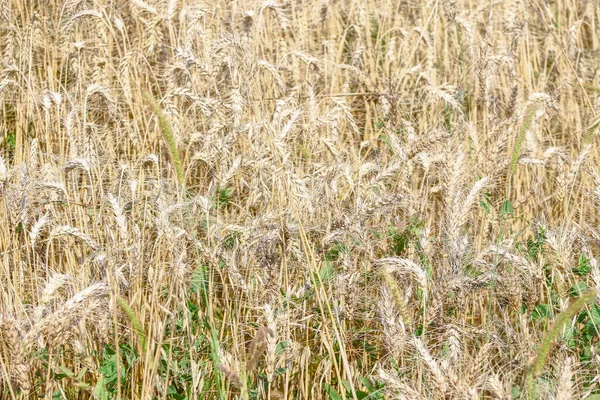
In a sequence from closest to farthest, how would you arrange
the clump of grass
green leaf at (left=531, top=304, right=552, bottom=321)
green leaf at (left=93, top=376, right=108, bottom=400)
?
1. green leaf at (left=93, top=376, right=108, bottom=400)
2. the clump of grass
3. green leaf at (left=531, top=304, right=552, bottom=321)

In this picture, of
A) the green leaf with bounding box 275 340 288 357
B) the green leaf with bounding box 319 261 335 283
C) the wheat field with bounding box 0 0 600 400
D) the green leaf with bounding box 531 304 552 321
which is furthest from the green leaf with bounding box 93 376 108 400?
the green leaf with bounding box 531 304 552 321

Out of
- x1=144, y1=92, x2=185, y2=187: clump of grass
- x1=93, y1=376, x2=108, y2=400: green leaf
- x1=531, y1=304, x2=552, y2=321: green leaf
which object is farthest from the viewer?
Result: x1=531, y1=304, x2=552, y2=321: green leaf

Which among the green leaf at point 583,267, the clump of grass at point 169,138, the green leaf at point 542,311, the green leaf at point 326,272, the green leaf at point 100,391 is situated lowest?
the green leaf at point 542,311

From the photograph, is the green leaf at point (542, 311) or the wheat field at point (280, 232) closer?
the wheat field at point (280, 232)

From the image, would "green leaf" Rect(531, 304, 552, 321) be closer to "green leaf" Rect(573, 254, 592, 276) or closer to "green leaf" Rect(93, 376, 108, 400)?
"green leaf" Rect(573, 254, 592, 276)

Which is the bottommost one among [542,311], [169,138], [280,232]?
[542,311]

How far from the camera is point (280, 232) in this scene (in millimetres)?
1754

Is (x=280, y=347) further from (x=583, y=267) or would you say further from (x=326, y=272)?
(x=583, y=267)

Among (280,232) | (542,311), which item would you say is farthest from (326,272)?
(542,311)

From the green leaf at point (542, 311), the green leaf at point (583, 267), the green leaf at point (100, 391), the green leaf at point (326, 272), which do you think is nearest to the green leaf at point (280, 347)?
the green leaf at point (326, 272)

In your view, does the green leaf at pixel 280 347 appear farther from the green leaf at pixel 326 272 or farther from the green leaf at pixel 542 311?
the green leaf at pixel 542 311

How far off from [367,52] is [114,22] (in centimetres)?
94

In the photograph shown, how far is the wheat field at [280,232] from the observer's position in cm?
156

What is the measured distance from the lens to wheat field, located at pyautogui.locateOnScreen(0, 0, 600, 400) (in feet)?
5.12
